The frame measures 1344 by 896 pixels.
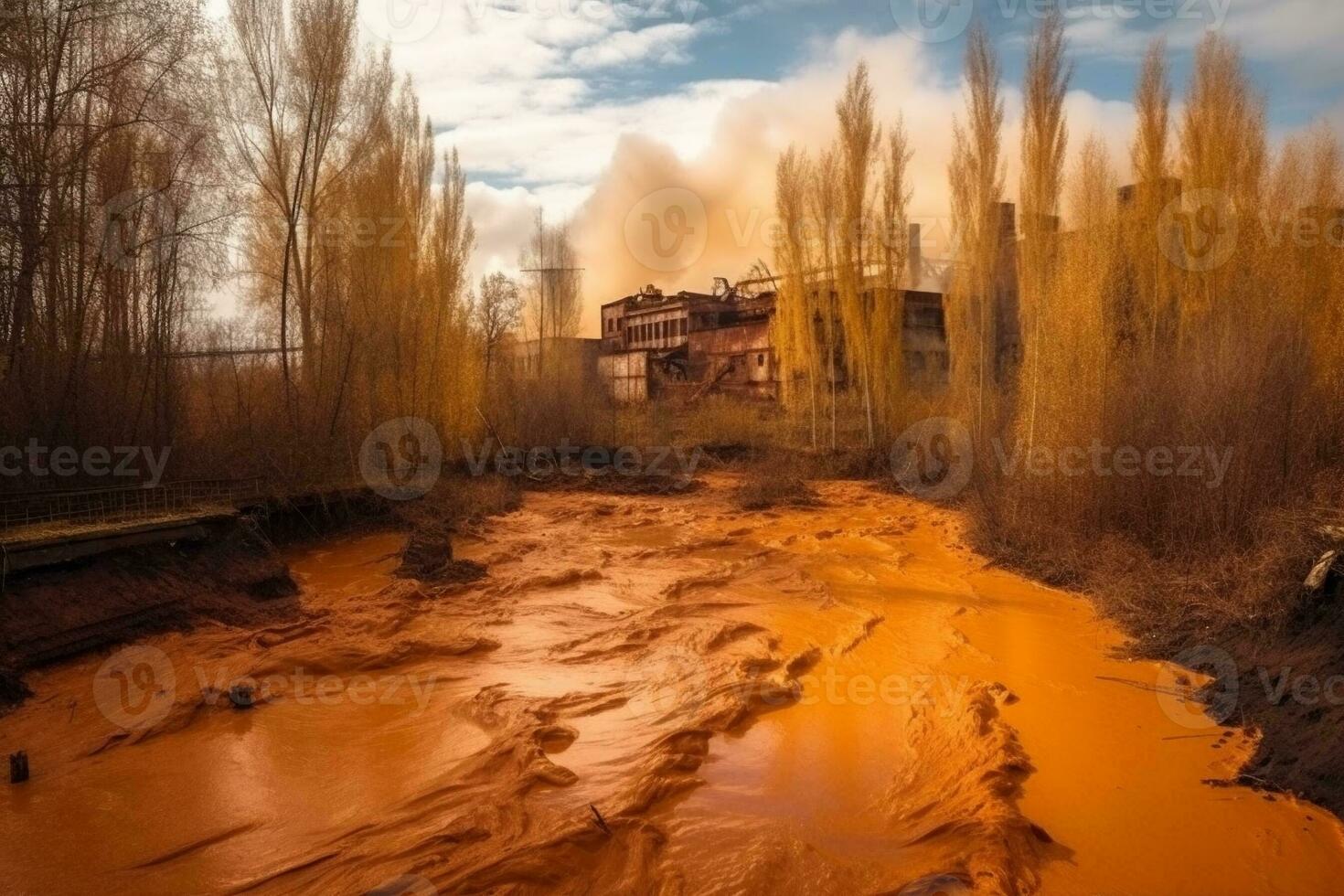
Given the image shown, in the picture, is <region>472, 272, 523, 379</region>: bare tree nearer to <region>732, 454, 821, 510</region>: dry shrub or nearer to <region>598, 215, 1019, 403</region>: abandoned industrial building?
<region>598, 215, 1019, 403</region>: abandoned industrial building

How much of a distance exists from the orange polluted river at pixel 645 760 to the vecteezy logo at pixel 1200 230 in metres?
8.28

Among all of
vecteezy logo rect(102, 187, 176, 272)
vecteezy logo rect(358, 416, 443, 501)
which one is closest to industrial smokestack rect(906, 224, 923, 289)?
vecteezy logo rect(358, 416, 443, 501)

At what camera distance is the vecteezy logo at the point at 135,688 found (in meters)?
6.19

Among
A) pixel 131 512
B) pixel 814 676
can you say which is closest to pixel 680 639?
pixel 814 676

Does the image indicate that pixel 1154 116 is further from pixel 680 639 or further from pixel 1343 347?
pixel 680 639

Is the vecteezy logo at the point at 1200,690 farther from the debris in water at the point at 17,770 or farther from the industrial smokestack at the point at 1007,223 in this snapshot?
the industrial smokestack at the point at 1007,223

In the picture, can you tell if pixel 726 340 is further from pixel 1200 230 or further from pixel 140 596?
pixel 140 596

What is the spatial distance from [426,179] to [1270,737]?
17717 millimetres

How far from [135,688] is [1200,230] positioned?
56.2 ft

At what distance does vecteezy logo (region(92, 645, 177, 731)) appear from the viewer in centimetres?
619

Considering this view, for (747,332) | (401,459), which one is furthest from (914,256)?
(401,459)

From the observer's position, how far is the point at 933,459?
1869 centimetres

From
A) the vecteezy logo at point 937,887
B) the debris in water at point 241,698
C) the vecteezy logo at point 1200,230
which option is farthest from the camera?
the vecteezy logo at point 1200,230

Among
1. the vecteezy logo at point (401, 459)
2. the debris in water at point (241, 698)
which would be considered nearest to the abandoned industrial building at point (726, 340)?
the vecteezy logo at point (401, 459)
